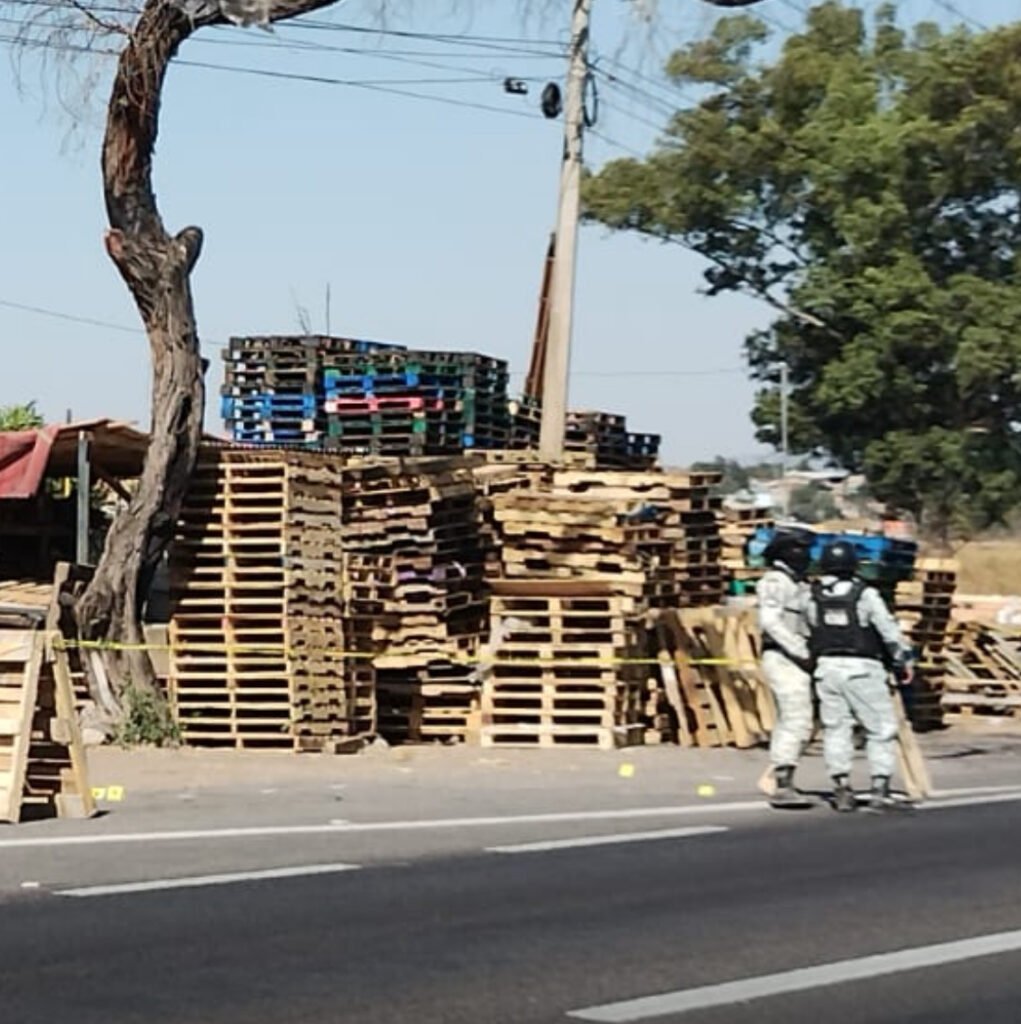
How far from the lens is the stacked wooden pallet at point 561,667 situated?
A: 21984mm

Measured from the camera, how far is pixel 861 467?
49656mm

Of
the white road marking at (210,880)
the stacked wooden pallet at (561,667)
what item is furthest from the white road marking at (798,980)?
the stacked wooden pallet at (561,667)

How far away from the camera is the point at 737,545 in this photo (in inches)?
995

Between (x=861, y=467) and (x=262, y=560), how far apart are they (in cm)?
2990

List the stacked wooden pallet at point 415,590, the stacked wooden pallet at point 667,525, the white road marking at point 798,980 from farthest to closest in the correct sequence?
the stacked wooden pallet at point 667,525, the stacked wooden pallet at point 415,590, the white road marking at point 798,980

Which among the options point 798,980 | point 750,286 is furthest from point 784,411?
point 798,980

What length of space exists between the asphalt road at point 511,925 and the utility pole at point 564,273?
12.6 metres

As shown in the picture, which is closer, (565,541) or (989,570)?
(565,541)

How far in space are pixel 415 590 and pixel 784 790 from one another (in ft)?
21.8

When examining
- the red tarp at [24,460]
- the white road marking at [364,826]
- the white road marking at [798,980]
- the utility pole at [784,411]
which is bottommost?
the white road marking at [798,980]

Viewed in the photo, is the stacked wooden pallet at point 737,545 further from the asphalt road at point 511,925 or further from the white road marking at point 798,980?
the white road marking at point 798,980

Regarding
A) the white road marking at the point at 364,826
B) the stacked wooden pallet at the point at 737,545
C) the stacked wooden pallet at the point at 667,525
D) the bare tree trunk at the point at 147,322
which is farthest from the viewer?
the stacked wooden pallet at the point at 737,545

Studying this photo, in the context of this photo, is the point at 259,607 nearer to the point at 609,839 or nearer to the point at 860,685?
the point at 860,685

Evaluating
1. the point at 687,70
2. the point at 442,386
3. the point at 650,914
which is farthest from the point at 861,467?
the point at 650,914
